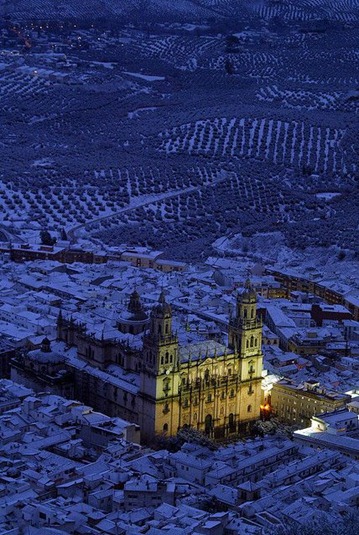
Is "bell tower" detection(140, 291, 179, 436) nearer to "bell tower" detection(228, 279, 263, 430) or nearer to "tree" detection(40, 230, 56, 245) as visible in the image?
"bell tower" detection(228, 279, 263, 430)

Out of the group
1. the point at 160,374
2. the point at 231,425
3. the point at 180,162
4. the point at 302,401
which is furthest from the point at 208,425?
the point at 180,162

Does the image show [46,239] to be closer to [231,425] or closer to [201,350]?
[201,350]

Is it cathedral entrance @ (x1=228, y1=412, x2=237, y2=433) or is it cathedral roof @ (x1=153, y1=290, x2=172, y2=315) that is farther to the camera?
cathedral entrance @ (x1=228, y1=412, x2=237, y2=433)

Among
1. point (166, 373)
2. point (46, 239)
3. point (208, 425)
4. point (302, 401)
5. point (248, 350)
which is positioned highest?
point (166, 373)

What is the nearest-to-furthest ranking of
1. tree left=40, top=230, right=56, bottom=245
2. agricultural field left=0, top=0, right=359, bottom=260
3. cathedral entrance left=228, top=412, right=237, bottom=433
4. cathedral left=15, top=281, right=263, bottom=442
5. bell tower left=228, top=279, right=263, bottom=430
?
1. cathedral left=15, top=281, right=263, bottom=442
2. cathedral entrance left=228, top=412, right=237, bottom=433
3. bell tower left=228, top=279, right=263, bottom=430
4. tree left=40, top=230, right=56, bottom=245
5. agricultural field left=0, top=0, right=359, bottom=260

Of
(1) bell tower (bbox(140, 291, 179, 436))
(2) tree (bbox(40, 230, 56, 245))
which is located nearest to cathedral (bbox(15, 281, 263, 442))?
(1) bell tower (bbox(140, 291, 179, 436))

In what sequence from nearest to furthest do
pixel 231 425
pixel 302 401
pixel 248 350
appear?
pixel 302 401, pixel 231 425, pixel 248 350

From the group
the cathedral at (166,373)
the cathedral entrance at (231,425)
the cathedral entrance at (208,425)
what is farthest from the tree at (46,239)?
the cathedral entrance at (208,425)
